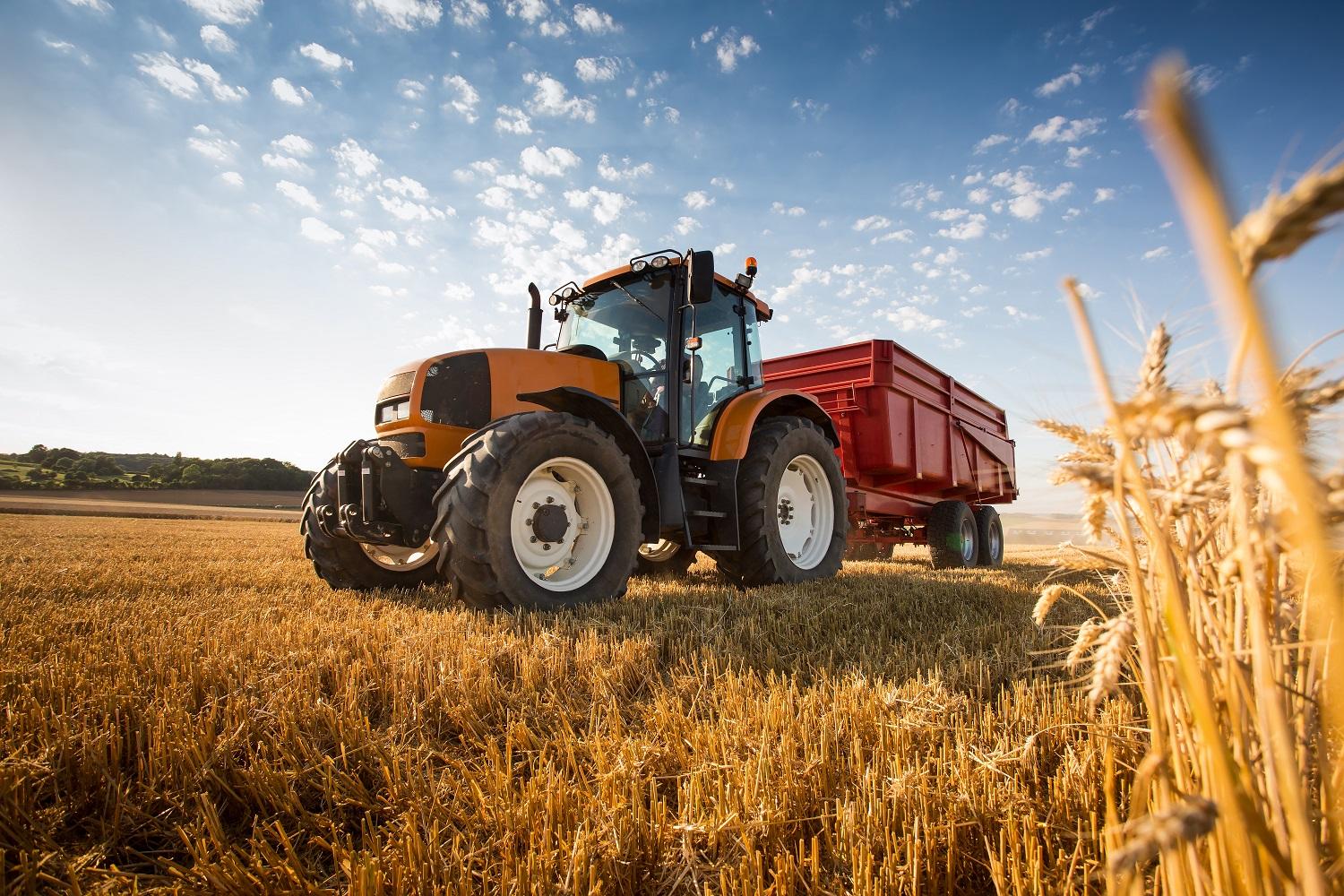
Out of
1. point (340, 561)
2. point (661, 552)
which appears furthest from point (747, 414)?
point (340, 561)

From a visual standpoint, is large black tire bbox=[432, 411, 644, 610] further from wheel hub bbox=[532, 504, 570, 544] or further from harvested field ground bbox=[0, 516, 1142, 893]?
harvested field ground bbox=[0, 516, 1142, 893]

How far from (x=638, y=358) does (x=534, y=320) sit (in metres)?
1.01

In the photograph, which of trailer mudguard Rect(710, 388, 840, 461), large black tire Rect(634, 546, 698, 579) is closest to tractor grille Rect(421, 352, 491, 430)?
trailer mudguard Rect(710, 388, 840, 461)

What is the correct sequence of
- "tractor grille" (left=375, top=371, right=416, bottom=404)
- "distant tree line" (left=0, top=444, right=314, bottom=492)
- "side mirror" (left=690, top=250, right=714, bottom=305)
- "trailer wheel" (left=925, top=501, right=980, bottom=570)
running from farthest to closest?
"distant tree line" (left=0, top=444, right=314, bottom=492) < "trailer wheel" (left=925, top=501, right=980, bottom=570) < "side mirror" (left=690, top=250, right=714, bottom=305) < "tractor grille" (left=375, top=371, right=416, bottom=404)

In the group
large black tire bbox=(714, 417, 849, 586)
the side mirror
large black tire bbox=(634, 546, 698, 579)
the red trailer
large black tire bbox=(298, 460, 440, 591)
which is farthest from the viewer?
the red trailer

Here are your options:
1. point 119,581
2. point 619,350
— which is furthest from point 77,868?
point 119,581

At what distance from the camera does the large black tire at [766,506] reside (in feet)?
16.2

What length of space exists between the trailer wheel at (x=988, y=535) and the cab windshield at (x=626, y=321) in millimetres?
5998

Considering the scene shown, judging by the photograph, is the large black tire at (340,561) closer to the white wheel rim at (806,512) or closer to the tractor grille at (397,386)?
the tractor grille at (397,386)

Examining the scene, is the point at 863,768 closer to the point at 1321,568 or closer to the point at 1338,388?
the point at 1338,388

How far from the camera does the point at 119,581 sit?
4918mm

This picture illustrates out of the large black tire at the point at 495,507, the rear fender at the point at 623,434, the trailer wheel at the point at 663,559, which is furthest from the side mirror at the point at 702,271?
the trailer wheel at the point at 663,559

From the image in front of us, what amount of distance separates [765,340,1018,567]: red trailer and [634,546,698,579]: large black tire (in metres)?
1.91

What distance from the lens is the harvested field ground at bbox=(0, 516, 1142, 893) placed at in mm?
1288
